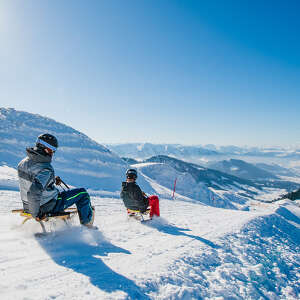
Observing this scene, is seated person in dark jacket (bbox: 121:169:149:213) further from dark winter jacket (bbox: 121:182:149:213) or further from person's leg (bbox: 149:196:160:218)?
person's leg (bbox: 149:196:160:218)

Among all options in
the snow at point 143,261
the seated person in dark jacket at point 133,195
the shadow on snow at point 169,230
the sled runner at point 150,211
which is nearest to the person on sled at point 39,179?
the snow at point 143,261

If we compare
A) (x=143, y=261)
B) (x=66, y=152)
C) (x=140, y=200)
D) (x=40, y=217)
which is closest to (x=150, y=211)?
(x=140, y=200)

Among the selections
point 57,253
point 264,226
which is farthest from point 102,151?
point 57,253

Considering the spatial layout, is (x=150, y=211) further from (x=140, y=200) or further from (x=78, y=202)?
(x=78, y=202)

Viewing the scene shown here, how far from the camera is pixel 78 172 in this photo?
21938 millimetres

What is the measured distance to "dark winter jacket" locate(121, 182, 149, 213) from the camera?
7664 mm

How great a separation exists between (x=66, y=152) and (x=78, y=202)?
2228 centimetres

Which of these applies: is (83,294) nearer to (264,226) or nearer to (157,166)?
(264,226)

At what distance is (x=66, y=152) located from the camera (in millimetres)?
25578

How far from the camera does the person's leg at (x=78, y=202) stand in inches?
194

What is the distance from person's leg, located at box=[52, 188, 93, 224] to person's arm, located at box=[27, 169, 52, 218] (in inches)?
28.4

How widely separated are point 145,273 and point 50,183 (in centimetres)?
273

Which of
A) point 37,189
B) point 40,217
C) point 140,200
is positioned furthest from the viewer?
point 140,200

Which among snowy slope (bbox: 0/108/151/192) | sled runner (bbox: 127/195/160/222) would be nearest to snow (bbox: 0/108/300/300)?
sled runner (bbox: 127/195/160/222)
